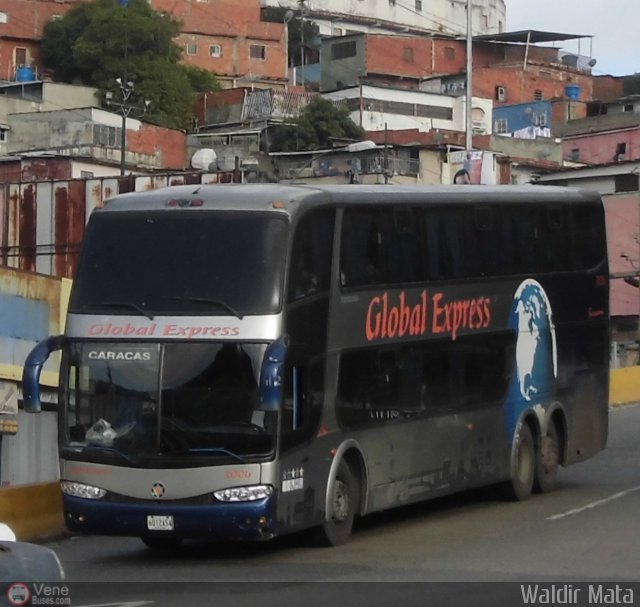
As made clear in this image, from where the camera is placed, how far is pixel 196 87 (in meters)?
87.6

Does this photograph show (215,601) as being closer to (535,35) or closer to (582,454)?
(582,454)

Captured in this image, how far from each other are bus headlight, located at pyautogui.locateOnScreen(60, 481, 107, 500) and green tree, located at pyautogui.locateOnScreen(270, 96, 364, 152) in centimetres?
5683

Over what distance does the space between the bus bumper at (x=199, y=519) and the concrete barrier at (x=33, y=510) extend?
217 centimetres

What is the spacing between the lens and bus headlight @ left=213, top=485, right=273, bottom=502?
1347cm

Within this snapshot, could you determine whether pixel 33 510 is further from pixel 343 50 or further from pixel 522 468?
pixel 343 50

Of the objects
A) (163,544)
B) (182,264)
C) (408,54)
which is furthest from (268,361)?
(408,54)

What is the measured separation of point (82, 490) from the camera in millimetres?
14023

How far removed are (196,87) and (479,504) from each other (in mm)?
71405

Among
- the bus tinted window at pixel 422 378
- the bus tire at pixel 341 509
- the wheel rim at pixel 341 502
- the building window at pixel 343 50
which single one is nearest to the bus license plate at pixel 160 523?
Answer: the bus tire at pixel 341 509

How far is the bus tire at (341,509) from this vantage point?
575 inches

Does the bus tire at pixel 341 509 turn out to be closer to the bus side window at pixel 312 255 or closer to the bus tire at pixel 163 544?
the bus tire at pixel 163 544

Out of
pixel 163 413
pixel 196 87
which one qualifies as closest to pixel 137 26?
pixel 196 87

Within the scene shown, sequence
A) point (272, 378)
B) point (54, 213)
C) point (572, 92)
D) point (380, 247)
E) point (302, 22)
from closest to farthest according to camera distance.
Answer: point (272, 378), point (380, 247), point (54, 213), point (572, 92), point (302, 22)

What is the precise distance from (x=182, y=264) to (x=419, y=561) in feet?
12.0
